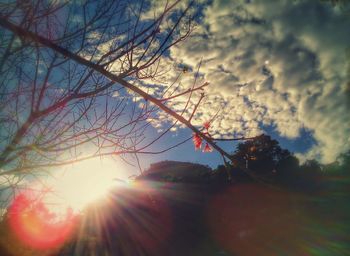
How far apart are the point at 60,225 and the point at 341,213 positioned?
2602cm

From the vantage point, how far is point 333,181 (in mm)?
25938

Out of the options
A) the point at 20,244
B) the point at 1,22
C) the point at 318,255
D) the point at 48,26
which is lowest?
the point at 318,255

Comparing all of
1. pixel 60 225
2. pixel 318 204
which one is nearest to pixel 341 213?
pixel 318 204

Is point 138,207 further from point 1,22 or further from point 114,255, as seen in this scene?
point 1,22

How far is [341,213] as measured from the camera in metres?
23.0

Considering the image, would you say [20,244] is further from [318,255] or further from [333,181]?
[333,181]

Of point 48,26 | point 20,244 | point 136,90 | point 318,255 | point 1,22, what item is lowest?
point 318,255

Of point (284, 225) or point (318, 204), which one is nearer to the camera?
point (284, 225)

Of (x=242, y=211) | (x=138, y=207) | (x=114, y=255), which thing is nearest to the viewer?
(x=114, y=255)

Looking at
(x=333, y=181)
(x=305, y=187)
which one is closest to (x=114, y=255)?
(x=305, y=187)

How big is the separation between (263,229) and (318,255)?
5.42 metres

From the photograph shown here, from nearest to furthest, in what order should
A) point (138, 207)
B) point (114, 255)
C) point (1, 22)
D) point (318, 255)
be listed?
1. point (1, 22)
2. point (318, 255)
3. point (114, 255)
4. point (138, 207)

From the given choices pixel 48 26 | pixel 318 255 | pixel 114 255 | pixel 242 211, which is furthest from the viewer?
pixel 242 211

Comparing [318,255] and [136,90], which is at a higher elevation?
[136,90]
